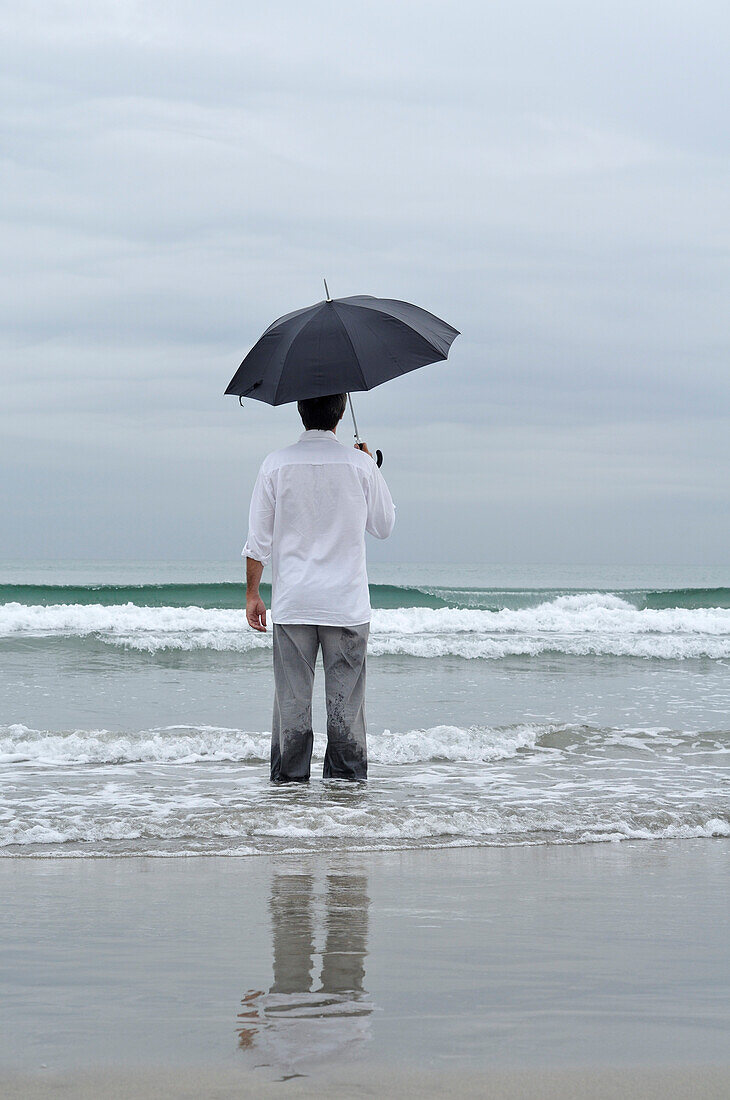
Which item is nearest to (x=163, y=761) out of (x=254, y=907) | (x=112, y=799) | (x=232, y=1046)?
(x=112, y=799)

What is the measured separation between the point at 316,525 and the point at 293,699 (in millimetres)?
870

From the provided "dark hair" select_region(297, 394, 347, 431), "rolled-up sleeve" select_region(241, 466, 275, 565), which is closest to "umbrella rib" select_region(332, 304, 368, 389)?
"dark hair" select_region(297, 394, 347, 431)

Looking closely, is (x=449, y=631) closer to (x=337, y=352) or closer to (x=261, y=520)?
(x=261, y=520)

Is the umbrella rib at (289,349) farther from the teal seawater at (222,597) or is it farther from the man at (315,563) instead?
the teal seawater at (222,597)

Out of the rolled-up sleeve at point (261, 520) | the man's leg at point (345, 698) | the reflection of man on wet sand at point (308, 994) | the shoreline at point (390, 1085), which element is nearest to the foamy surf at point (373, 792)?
the man's leg at point (345, 698)

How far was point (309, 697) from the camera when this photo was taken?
5059 mm

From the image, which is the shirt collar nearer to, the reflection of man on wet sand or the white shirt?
the white shirt

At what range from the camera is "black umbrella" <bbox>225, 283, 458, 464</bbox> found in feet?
15.2

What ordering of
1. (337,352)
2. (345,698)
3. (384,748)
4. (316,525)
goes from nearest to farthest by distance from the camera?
1. (337,352)
2. (316,525)
3. (345,698)
4. (384,748)

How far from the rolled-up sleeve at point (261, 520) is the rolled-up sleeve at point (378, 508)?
1.57ft

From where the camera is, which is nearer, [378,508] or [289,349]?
[289,349]

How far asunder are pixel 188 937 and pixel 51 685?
7434mm

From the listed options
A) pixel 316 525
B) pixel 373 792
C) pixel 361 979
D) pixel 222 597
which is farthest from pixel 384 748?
pixel 222 597

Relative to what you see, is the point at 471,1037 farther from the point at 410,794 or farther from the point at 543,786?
the point at 543,786
